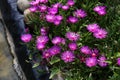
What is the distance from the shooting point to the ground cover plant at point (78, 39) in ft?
10.3

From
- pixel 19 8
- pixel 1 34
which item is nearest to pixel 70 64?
pixel 1 34

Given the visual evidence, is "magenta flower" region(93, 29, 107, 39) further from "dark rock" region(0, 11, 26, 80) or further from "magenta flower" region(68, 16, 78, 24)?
"dark rock" region(0, 11, 26, 80)

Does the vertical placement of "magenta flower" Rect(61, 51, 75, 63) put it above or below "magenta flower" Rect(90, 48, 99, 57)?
above

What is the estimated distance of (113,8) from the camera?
3.76 m

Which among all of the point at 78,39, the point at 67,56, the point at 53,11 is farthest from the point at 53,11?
the point at 67,56

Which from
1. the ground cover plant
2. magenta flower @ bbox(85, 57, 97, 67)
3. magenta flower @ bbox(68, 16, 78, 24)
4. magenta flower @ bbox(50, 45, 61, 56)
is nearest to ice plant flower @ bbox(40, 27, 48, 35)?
the ground cover plant

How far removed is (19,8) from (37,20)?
1.25m

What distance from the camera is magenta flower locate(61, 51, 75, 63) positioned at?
310cm

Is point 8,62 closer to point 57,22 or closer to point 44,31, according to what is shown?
point 44,31

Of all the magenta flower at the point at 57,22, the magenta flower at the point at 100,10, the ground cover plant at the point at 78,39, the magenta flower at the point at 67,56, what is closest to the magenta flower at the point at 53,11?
the ground cover plant at the point at 78,39

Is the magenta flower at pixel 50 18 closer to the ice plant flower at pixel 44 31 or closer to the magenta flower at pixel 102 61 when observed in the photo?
the ice plant flower at pixel 44 31

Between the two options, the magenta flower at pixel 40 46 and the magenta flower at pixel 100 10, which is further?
the magenta flower at pixel 100 10

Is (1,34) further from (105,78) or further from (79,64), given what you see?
(105,78)

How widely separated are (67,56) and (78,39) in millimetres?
342
